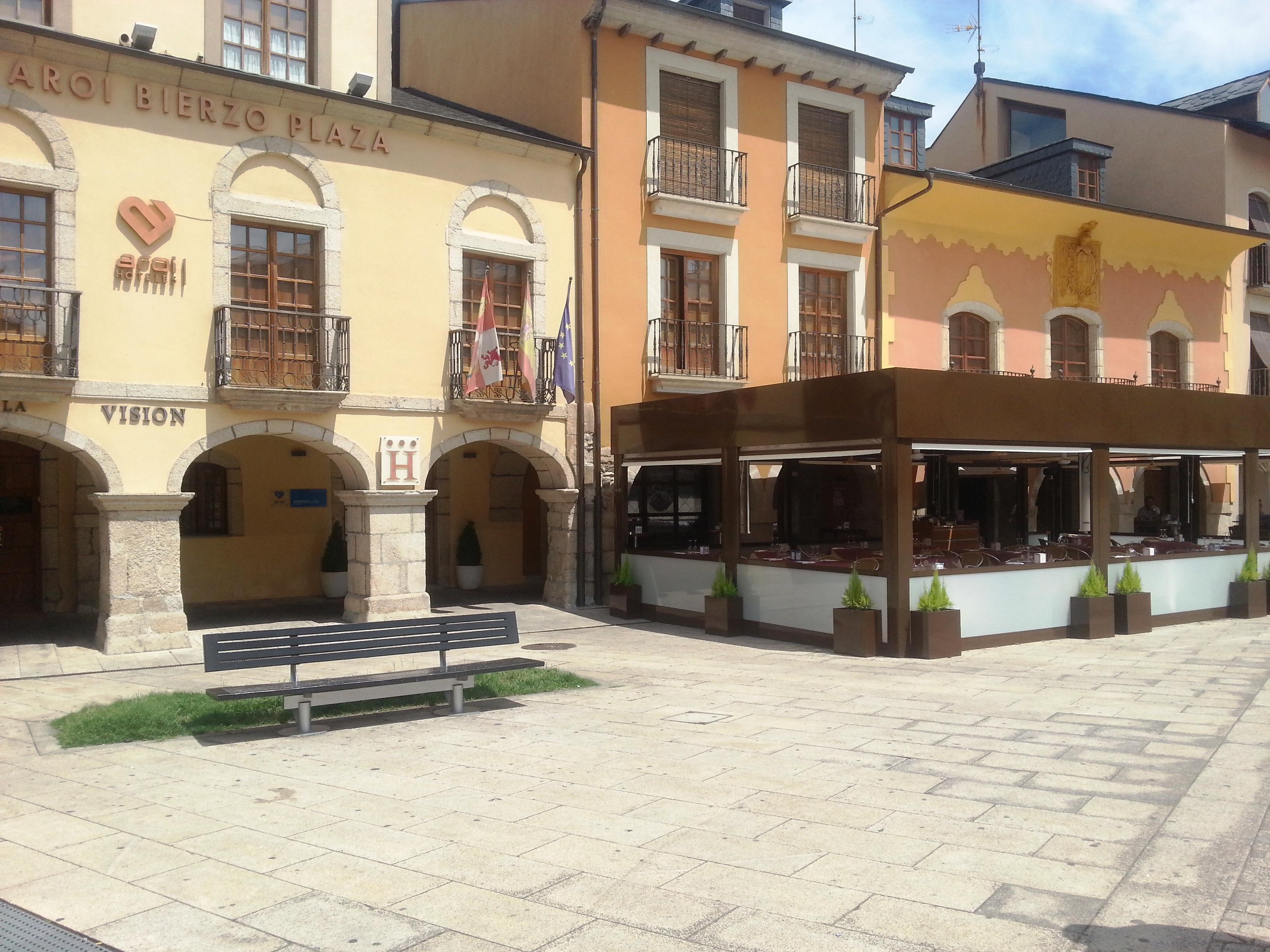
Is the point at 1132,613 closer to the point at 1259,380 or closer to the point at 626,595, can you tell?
the point at 626,595

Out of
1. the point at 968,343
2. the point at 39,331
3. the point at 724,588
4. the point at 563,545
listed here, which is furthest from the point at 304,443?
the point at 968,343

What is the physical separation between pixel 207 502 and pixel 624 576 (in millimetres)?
6801

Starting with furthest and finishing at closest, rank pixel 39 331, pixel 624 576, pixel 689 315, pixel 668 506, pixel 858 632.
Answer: pixel 689 315, pixel 668 506, pixel 624 576, pixel 39 331, pixel 858 632

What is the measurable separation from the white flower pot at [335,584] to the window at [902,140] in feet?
42.0

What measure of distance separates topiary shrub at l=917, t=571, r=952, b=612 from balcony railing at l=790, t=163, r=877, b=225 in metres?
8.73

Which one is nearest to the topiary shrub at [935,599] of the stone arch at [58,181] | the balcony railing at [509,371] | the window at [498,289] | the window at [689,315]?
the balcony railing at [509,371]

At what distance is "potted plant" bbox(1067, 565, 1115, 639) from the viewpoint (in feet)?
45.5

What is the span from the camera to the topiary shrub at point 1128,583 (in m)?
14.5

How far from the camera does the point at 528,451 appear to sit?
16969mm

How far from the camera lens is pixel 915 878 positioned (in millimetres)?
5289

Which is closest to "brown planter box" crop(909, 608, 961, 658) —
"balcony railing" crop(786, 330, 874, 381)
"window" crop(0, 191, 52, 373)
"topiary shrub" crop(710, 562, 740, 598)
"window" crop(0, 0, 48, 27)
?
"topiary shrub" crop(710, 562, 740, 598)

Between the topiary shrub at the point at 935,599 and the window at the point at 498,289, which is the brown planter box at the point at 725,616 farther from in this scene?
the window at the point at 498,289

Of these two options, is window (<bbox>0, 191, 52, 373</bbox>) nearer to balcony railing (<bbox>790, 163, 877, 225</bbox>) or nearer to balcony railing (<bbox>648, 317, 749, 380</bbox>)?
balcony railing (<bbox>648, 317, 749, 380</bbox>)

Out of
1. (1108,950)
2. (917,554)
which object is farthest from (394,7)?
(1108,950)
